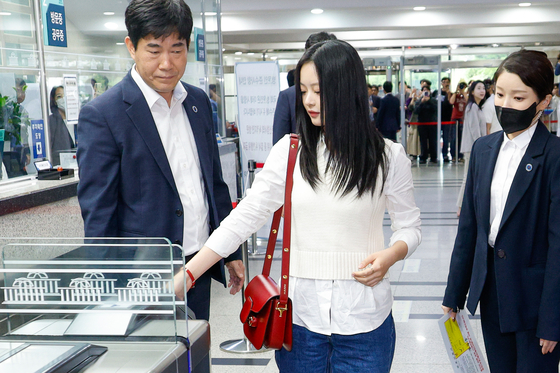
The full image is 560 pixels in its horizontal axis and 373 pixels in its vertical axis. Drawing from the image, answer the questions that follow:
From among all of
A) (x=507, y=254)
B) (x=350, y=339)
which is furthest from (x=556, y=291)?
(x=350, y=339)

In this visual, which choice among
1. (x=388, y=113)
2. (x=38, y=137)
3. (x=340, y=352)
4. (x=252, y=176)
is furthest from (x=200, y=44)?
(x=388, y=113)

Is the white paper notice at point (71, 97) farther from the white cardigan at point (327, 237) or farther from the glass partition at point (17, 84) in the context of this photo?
the white cardigan at point (327, 237)

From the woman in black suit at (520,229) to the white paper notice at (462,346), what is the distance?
0.25 feet

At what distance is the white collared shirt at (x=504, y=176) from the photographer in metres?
1.99

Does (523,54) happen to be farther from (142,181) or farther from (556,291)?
(142,181)

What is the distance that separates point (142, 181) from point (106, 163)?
12 centimetres

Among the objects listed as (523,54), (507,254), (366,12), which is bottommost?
(507,254)

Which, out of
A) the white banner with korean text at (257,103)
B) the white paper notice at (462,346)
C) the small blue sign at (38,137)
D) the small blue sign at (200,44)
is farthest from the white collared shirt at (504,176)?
the small blue sign at (200,44)

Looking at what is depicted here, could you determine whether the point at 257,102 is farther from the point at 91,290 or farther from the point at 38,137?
the point at 91,290

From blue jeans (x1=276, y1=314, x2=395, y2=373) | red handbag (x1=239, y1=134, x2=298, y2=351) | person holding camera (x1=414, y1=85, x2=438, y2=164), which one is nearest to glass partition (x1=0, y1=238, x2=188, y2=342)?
red handbag (x1=239, y1=134, x2=298, y2=351)

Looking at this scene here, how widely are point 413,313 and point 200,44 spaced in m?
4.15

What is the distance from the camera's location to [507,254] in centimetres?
193

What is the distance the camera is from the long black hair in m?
1.59

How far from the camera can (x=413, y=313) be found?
422 cm
